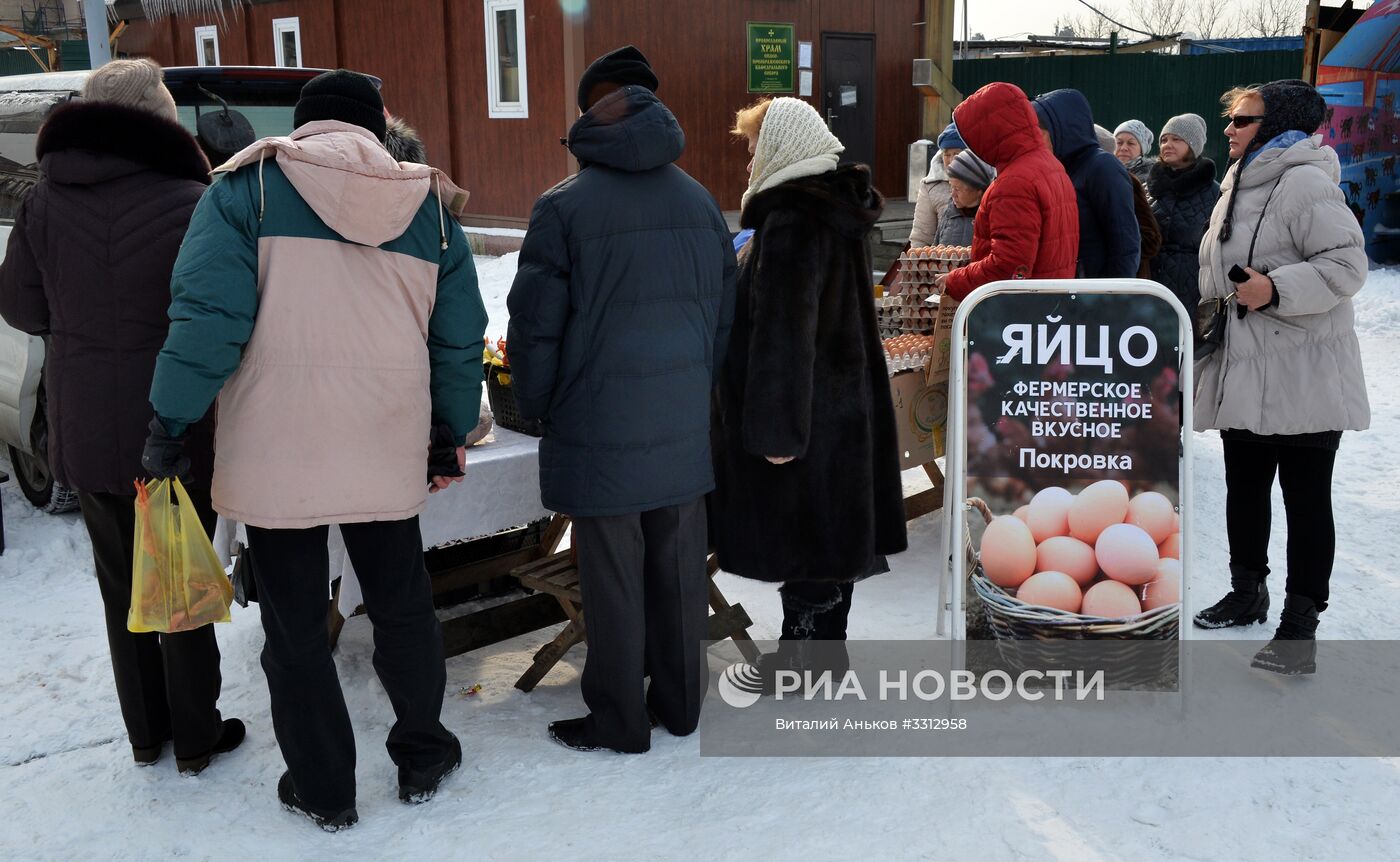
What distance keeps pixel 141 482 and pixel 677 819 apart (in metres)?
1.61

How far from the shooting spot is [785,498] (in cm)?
360

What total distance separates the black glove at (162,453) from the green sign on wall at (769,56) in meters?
12.3

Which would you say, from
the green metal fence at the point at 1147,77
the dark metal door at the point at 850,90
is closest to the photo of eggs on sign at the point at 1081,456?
the dark metal door at the point at 850,90

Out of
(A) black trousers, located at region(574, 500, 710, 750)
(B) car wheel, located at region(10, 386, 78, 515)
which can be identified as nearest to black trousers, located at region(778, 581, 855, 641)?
(A) black trousers, located at region(574, 500, 710, 750)

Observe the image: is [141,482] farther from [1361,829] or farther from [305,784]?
[1361,829]

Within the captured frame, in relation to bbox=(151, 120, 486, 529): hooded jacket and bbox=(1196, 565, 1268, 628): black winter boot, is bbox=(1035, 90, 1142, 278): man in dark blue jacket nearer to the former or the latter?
bbox=(1196, 565, 1268, 628): black winter boot

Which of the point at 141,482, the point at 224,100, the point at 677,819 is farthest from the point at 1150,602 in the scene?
the point at 224,100

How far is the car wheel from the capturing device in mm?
5328

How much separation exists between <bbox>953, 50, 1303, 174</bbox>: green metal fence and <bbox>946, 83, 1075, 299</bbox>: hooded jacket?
13.9m

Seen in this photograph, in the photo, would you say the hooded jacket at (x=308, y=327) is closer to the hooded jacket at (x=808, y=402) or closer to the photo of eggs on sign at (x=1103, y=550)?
the hooded jacket at (x=808, y=402)

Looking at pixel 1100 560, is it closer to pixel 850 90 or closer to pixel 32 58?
pixel 850 90

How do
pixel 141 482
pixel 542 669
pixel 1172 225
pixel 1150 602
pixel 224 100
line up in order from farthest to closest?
pixel 1172 225, pixel 224 100, pixel 542 669, pixel 1150 602, pixel 141 482

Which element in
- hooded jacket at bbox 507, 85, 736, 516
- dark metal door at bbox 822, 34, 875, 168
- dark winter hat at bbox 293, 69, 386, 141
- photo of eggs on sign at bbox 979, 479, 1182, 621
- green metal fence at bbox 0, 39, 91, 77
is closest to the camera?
dark winter hat at bbox 293, 69, 386, 141

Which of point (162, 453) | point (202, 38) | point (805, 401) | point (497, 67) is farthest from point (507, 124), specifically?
point (162, 453)
